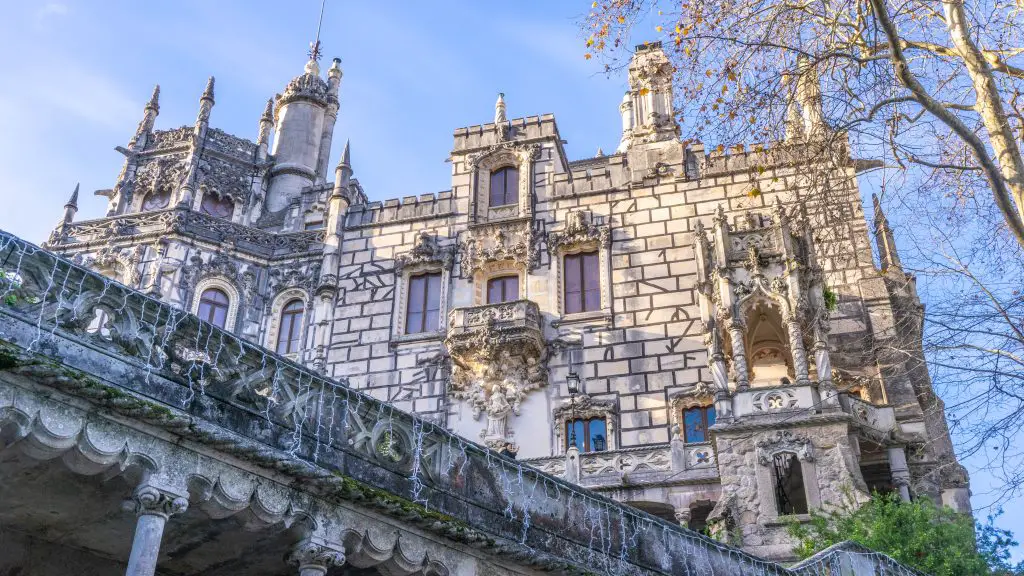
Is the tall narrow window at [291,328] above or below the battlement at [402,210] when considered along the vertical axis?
below

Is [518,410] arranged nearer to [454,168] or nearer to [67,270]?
[454,168]

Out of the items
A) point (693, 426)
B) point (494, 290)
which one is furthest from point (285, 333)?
point (693, 426)

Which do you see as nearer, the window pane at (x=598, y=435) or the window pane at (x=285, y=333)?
the window pane at (x=598, y=435)

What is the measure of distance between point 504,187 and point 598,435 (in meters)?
8.64

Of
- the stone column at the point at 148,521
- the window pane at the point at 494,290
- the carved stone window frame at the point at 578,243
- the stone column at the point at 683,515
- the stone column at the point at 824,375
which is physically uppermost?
the carved stone window frame at the point at 578,243

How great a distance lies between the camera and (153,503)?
8039mm

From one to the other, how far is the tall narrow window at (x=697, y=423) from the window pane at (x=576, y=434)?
8.06 ft

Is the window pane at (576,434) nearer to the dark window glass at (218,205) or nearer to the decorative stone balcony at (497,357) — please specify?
the decorative stone balcony at (497,357)

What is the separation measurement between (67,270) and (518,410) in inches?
694

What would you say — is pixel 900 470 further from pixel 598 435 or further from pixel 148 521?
pixel 148 521

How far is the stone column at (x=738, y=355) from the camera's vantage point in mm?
21422

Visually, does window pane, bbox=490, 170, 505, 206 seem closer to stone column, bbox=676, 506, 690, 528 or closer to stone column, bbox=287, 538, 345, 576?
stone column, bbox=676, 506, 690, 528

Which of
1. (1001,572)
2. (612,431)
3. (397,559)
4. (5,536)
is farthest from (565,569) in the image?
(612,431)

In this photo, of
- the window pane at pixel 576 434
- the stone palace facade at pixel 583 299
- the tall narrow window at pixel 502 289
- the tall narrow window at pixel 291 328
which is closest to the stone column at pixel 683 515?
the stone palace facade at pixel 583 299
